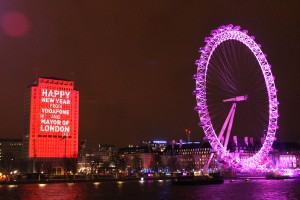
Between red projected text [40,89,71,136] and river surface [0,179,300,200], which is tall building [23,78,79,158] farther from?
river surface [0,179,300,200]

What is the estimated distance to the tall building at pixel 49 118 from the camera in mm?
164000

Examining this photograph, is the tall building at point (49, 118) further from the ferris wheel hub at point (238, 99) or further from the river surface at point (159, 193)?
the river surface at point (159, 193)

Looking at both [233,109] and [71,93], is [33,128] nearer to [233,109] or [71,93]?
[71,93]

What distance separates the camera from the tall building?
164m

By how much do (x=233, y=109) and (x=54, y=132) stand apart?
8558 cm

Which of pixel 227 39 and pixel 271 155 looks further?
pixel 271 155

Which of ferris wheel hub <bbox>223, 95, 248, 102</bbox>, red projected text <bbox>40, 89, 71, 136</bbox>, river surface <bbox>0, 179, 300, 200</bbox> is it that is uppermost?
red projected text <bbox>40, 89, 71, 136</bbox>

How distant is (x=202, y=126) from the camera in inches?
3374

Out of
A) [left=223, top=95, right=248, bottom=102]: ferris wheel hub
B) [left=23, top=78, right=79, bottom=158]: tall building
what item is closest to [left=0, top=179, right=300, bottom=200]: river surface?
[left=223, top=95, right=248, bottom=102]: ferris wheel hub

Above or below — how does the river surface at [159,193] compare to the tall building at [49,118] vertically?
below

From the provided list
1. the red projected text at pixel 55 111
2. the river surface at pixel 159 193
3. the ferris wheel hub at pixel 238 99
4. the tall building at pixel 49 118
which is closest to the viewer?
the river surface at pixel 159 193

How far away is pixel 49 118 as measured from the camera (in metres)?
165

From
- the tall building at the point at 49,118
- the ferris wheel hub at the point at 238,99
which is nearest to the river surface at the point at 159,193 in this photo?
the ferris wheel hub at the point at 238,99

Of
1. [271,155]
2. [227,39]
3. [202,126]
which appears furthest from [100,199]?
[271,155]
